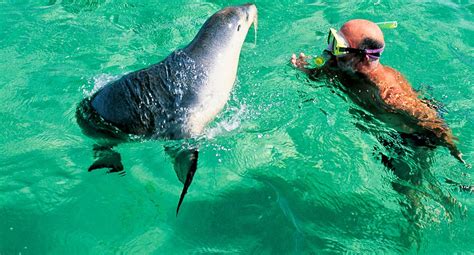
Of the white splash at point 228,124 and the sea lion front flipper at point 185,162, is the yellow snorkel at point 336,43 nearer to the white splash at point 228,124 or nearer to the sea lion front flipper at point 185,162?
the white splash at point 228,124

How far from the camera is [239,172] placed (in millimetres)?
4750

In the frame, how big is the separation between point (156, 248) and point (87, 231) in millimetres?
637

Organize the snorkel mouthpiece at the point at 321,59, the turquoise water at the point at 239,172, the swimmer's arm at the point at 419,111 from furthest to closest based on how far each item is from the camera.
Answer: the snorkel mouthpiece at the point at 321,59 < the swimmer's arm at the point at 419,111 < the turquoise water at the point at 239,172

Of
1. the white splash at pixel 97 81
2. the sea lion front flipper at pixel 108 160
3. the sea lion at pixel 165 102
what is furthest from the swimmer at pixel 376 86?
the white splash at pixel 97 81

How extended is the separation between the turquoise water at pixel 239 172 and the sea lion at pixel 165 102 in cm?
24

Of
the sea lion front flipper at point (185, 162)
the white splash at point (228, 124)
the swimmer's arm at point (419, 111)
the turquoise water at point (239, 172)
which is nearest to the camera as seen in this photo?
the sea lion front flipper at point (185, 162)

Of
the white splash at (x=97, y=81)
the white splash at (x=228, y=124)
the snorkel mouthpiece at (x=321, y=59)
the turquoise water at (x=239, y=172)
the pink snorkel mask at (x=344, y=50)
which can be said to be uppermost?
the pink snorkel mask at (x=344, y=50)

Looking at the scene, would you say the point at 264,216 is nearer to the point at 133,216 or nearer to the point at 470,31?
the point at 133,216

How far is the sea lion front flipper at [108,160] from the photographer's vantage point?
15.0 ft

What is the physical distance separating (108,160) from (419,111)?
3042 mm

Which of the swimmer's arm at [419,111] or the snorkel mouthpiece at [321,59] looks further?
the snorkel mouthpiece at [321,59]

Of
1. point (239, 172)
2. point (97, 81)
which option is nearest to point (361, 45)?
point (239, 172)

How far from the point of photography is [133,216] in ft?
14.1

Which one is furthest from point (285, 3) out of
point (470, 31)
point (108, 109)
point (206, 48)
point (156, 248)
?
point (156, 248)
